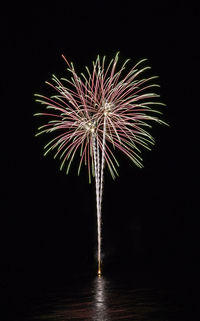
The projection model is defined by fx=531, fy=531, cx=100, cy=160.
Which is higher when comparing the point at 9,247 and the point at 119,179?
the point at 119,179

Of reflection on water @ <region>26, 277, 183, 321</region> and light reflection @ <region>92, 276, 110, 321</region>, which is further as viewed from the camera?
reflection on water @ <region>26, 277, 183, 321</region>

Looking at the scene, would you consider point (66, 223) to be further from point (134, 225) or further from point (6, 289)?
point (6, 289)

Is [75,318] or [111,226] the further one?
[111,226]

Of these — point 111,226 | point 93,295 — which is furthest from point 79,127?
point 111,226

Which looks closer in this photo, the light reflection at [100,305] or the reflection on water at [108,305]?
the light reflection at [100,305]

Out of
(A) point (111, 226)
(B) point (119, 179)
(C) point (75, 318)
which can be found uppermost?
(B) point (119, 179)

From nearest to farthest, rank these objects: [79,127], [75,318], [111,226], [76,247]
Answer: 1. [75,318]
2. [79,127]
3. [76,247]
4. [111,226]

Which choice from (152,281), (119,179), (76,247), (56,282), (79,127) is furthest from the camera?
(119,179)
